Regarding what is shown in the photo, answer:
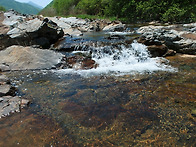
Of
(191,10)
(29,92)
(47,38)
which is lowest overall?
(29,92)

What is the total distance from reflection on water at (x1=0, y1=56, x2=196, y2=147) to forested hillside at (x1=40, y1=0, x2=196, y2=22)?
12962 mm

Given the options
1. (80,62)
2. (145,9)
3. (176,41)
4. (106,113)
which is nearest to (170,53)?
(176,41)

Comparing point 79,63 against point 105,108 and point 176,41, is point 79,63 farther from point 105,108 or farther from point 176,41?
point 176,41

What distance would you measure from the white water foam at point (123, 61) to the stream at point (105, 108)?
0.22ft

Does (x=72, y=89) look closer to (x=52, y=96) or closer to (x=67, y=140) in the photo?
(x=52, y=96)

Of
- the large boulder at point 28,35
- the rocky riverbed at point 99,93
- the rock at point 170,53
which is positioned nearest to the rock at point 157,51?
the rocky riverbed at point 99,93

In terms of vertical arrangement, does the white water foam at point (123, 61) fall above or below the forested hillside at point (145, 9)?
below

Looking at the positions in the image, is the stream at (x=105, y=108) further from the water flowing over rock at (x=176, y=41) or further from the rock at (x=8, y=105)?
the water flowing over rock at (x=176, y=41)

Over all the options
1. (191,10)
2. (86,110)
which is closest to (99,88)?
(86,110)

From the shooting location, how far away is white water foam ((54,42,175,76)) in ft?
15.8

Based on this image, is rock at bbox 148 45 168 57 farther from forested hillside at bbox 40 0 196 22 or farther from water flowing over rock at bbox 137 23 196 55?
forested hillside at bbox 40 0 196 22

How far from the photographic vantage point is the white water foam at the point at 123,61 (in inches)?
189

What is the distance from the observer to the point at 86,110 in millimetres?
2705

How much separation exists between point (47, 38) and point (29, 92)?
467 centimetres
